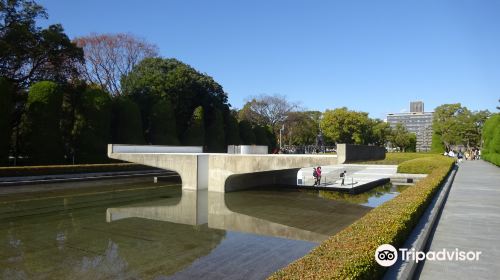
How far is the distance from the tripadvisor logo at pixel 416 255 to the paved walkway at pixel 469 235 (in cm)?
15

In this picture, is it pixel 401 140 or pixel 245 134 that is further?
pixel 401 140

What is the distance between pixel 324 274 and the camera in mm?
4246

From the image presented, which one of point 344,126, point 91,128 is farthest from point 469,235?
point 344,126

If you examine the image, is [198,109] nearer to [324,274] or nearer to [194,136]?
[194,136]

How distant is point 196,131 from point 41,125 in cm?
1635

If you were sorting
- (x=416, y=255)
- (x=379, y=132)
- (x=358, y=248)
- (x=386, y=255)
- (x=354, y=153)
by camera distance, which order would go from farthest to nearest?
1. (x=379, y=132)
2. (x=354, y=153)
3. (x=416, y=255)
4. (x=386, y=255)
5. (x=358, y=248)

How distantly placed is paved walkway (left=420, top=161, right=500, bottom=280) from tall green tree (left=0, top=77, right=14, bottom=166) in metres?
26.7

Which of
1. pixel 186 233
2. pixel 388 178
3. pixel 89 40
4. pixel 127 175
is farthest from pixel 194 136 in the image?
pixel 186 233

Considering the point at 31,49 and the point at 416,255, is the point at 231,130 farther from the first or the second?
the point at 416,255

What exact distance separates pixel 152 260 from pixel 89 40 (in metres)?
39.9

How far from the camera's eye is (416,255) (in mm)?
6141

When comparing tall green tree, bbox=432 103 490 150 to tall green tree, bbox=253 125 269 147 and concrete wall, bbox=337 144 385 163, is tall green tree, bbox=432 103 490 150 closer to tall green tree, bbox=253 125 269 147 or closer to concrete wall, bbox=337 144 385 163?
tall green tree, bbox=253 125 269 147

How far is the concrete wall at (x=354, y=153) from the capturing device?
46.8 feet

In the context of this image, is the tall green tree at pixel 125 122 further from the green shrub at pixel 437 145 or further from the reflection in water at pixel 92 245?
the green shrub at pixel 437 145
